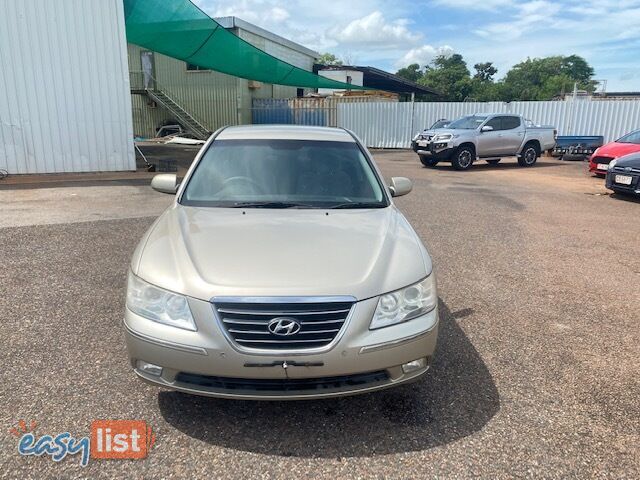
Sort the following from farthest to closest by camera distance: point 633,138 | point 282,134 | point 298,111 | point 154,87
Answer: point 154,87 < point 298,111 < point 633,138 < point 282,134

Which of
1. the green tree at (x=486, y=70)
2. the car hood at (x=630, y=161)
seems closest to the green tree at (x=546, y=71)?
the green tree at (x=486, y=70)

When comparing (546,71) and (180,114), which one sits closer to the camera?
(180,114)

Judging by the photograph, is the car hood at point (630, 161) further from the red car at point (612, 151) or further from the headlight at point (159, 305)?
the headlight at point (159, 305)

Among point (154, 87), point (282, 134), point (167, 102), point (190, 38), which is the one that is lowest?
point (282, 134)

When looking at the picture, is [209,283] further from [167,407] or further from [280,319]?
[167,407]

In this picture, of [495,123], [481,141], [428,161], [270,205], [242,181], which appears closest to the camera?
[270,205]

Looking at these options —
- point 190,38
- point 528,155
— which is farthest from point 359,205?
point 528,155

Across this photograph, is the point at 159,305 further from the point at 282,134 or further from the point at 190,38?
the point at 190,38

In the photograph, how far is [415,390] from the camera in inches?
120

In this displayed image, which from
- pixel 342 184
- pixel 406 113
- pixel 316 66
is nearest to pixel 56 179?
pixel 342 184

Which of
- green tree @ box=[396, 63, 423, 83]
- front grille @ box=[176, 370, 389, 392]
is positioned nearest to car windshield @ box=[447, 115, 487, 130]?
front grille @ box=[176, 370, 389, 392]

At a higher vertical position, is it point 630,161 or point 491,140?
point 491,140

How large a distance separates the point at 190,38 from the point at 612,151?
1155 cm

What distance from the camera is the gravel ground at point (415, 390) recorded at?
242cm
